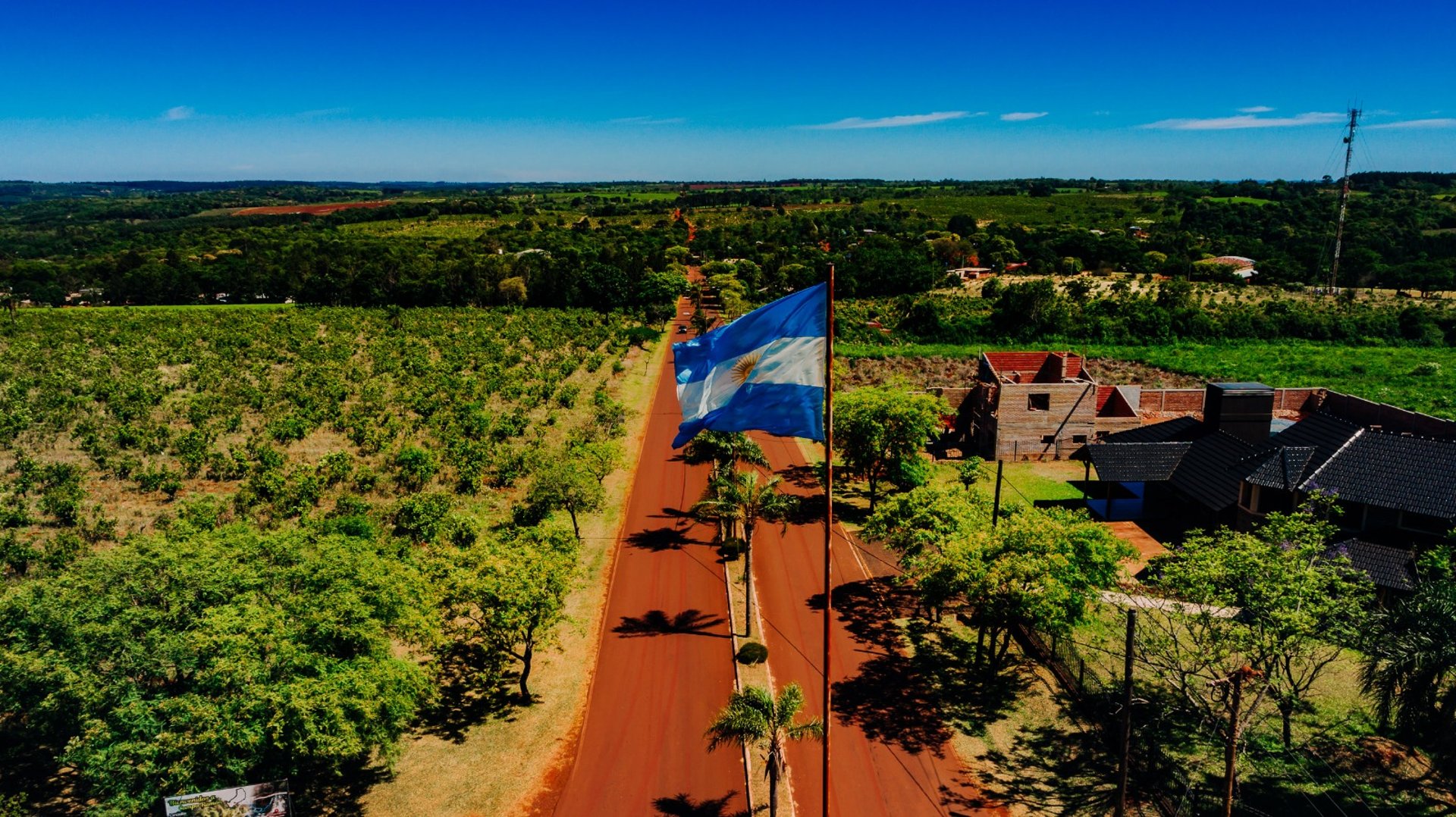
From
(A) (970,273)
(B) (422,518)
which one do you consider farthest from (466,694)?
(A) (970,273)

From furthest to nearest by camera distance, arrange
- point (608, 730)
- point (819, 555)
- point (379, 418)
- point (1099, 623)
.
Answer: point (379, 418) → point (819, 555) → point (1099, 623) → point (608, 730)

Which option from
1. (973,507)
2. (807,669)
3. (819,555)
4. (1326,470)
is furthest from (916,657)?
(1326,470)

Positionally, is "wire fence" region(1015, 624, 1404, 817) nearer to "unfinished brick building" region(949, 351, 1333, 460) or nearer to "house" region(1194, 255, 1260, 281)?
"unfinished brick building" region(949, 351, 1333, 460)

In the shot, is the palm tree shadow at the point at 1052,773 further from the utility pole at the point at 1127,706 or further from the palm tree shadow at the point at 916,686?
the utility pole at the point at 1127,706

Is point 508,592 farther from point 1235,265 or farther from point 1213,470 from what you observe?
point 1235,265

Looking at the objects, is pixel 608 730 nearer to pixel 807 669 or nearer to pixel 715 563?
pixel 807 669
